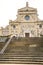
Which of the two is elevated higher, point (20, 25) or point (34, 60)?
point (34, 60)

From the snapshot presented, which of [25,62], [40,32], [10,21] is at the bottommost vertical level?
[40,32]

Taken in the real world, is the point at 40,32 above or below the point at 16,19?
below

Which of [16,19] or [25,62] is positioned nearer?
[25,62]

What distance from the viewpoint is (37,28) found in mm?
17984

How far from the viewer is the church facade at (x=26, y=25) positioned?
1781cm

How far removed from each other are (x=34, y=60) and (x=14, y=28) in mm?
16494

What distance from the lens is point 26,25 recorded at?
1823 cm

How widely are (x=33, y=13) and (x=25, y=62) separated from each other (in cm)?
1678

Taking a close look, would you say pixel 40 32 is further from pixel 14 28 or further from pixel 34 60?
pixel 34 60

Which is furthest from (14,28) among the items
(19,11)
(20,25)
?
(19,11)

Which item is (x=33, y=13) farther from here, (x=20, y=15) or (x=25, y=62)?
(x=25, y=62)

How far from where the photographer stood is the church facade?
17812mm

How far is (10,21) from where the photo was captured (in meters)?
17.8

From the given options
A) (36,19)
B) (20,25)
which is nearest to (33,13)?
(36,19)
